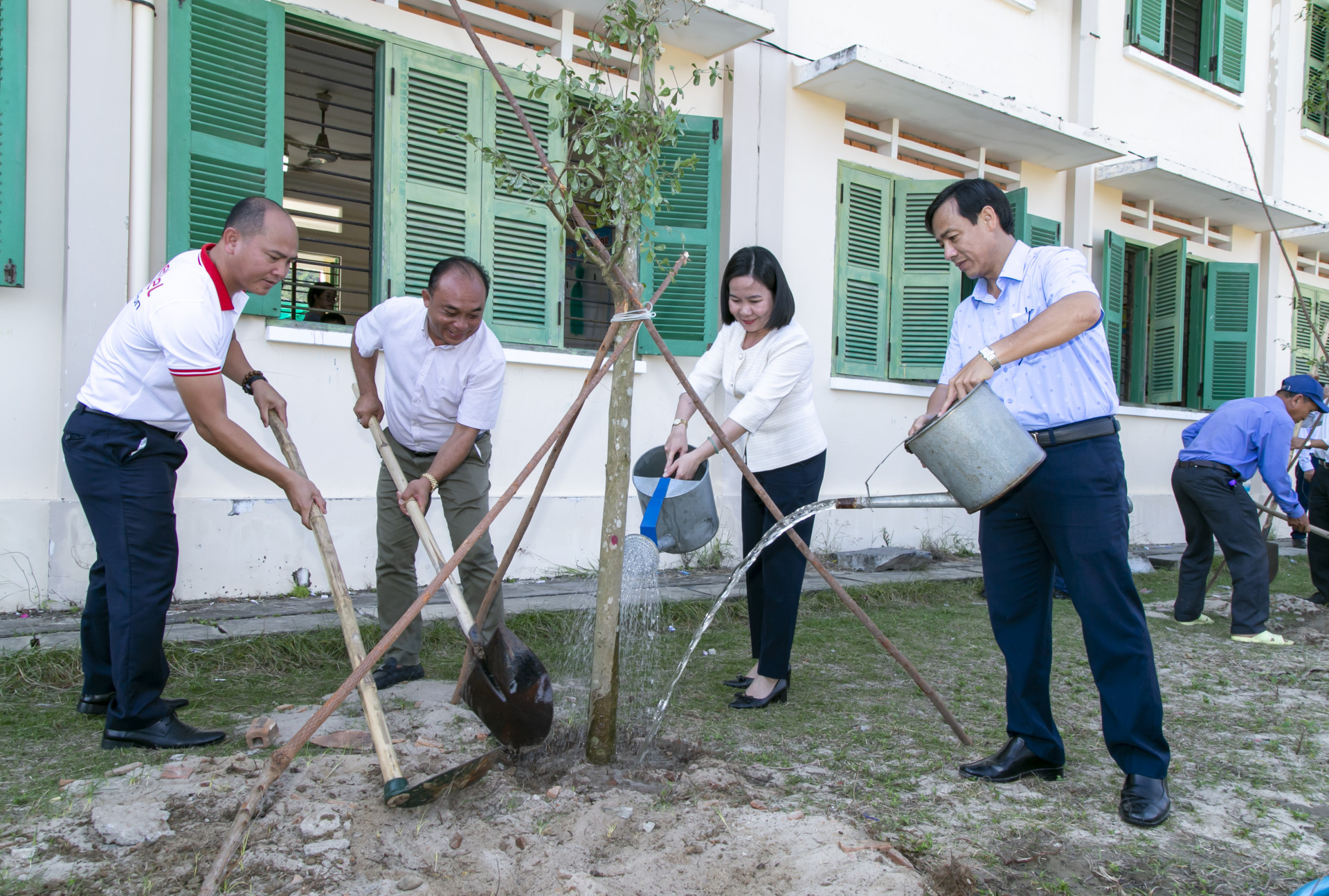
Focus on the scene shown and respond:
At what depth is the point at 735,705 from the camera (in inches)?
132

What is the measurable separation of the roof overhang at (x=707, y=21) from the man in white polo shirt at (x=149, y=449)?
367 cm

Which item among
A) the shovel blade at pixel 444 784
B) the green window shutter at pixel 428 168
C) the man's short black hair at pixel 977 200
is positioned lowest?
the shovel blade at pixel 444 784

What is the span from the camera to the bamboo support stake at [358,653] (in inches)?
86.6

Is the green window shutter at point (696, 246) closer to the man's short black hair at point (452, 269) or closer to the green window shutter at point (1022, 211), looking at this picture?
the green window shutter at point (1022, 211)

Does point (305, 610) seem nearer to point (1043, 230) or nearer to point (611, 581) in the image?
point (611, 581)

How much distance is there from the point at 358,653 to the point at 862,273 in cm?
593

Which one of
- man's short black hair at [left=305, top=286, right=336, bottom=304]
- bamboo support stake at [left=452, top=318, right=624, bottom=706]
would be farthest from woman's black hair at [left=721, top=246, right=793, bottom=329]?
man's short black hair at [left=305, top=286, right=336, bottom=304]

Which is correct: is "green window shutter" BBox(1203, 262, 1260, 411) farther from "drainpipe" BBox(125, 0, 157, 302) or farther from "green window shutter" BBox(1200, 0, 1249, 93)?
"drainpipe" BBox(125, 0, 157, 302)

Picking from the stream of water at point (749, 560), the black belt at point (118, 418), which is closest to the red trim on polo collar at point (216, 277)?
the black belt at point (118, 418)

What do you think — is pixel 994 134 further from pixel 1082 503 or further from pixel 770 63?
pixel 1082 503

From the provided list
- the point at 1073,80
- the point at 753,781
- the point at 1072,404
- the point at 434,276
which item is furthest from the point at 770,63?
the point at 753,781

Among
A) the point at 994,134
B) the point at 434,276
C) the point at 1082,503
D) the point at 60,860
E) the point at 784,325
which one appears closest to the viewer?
the point at 60,860

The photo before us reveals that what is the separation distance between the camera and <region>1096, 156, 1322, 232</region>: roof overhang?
8.77 m

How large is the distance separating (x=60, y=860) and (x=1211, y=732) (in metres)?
3.54
